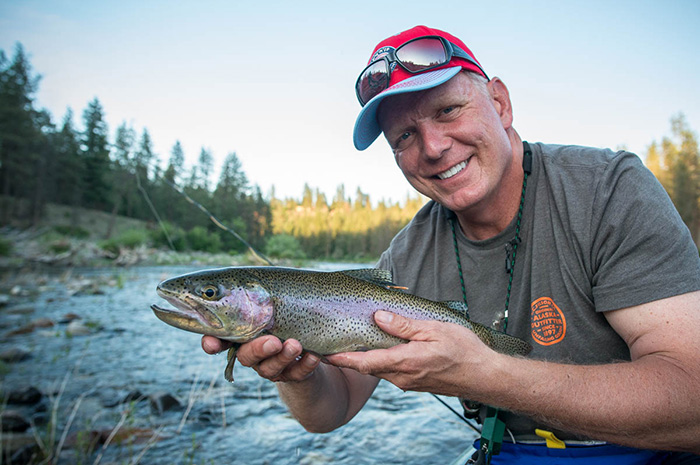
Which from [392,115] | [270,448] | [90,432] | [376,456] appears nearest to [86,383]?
[90,432]

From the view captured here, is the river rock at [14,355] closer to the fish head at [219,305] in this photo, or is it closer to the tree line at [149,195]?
the fish head at [219,305]

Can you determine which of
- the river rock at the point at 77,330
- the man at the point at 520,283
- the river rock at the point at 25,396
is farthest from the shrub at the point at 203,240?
the man at the point at 520,283

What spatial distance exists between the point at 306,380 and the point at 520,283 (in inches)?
54.6

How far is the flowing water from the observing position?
4.97 metres

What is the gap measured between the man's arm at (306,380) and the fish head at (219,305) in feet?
0.26

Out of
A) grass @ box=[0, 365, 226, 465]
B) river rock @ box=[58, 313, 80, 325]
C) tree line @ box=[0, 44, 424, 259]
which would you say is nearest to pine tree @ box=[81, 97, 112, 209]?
tree line @ box=[0, 44, 424, 259]

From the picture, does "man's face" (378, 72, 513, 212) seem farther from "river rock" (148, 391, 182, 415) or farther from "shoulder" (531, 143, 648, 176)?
"river rock" (148, 391, 182, 415)

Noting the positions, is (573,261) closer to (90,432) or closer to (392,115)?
(392,115)

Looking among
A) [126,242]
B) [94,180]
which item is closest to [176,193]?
[126,242]

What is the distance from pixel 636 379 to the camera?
5.56 feet

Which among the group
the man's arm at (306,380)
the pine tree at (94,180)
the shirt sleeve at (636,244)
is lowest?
the man's arm at (306,380)

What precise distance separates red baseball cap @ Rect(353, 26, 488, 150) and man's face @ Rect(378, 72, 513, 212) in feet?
0.25

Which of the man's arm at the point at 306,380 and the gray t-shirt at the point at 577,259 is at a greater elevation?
the gray t-shirt at the point at 577,259

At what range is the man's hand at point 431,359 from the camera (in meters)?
1.80
